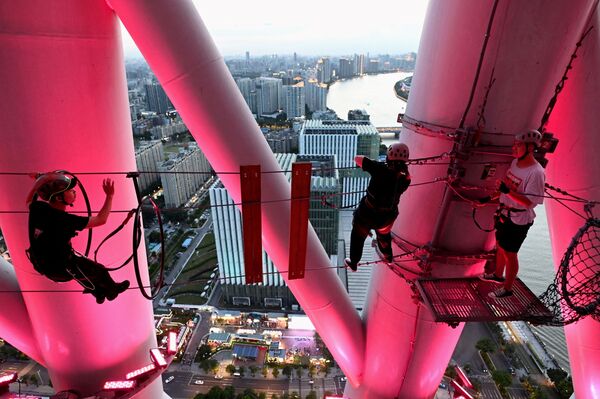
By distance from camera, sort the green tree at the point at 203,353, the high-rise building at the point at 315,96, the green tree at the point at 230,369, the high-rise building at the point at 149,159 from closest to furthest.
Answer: the green tree at the point at 230,369 < the green tree at the point at 203,353 < the high-rise building at the point at 149,159 < the high-rise building at the point at 315,96

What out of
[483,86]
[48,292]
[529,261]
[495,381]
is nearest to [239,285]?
[495,381]

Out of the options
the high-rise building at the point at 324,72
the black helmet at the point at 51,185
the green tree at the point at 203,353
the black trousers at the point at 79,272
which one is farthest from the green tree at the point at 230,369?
the high-rise building at the point at 324,72

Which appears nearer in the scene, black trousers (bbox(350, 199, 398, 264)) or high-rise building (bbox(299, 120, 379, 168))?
black trousers (bbox(350, 199, 398, 264))

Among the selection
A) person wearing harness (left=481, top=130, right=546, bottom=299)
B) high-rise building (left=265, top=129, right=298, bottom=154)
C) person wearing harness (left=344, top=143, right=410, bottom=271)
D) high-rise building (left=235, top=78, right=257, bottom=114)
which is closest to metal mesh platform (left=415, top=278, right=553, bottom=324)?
person wearing harness (left=481, top=130, right=546, bottom=299)

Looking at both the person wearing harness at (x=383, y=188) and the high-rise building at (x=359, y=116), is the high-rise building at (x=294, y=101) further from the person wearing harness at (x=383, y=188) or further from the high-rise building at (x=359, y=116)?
the person wearing harness at (x=383, y=188)

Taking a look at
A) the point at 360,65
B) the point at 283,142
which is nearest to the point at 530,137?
the point at 283,142

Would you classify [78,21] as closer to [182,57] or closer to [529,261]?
[182,57]

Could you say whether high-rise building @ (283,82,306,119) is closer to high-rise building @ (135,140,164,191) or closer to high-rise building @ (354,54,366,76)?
high-rise building @ (135,140,164,191)
